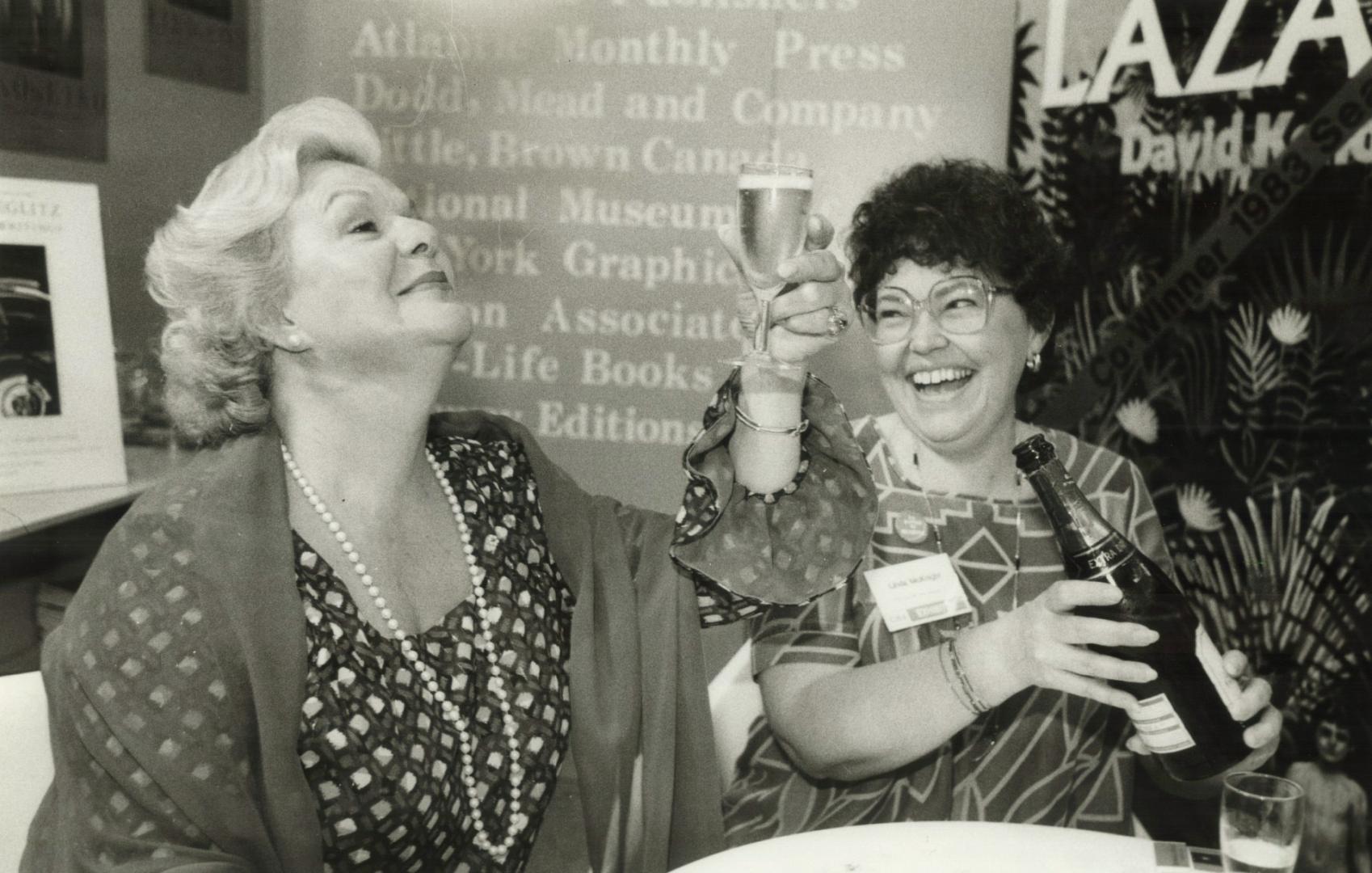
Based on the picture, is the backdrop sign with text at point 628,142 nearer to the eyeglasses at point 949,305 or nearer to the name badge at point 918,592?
the eyeglasses at point 949,305

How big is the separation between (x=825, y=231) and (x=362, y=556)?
70cm

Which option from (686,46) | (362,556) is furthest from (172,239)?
(686,46)

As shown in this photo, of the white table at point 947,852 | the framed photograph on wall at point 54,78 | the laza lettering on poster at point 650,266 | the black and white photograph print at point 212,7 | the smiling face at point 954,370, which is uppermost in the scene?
the black and white photograph print at point 212,7

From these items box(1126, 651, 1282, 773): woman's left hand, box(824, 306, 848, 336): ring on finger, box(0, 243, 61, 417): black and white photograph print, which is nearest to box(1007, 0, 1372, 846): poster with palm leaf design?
box(1126, 651, 1282, 773): woman's left hand

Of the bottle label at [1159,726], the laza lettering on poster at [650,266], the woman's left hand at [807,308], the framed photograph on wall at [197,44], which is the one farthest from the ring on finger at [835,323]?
the framed photograph on wall at [197,44]

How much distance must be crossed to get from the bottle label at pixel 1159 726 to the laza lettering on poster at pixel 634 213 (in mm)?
839

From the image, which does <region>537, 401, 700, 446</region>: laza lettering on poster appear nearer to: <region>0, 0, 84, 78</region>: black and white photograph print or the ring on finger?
the ring on finger

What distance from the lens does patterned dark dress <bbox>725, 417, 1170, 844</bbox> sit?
55.7 inches

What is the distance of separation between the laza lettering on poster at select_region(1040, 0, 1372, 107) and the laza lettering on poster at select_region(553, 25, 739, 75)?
1.45ft

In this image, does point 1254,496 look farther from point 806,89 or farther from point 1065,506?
point 806,89

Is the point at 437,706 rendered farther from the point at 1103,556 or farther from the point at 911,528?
the point at 1103,556

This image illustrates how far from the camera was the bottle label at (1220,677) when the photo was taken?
1.30m

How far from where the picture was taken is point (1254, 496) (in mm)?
1490

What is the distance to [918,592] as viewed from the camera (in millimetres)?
1426
